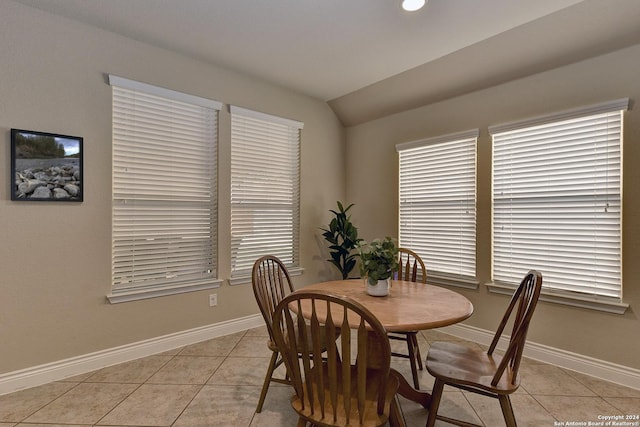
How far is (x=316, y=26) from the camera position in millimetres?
2562

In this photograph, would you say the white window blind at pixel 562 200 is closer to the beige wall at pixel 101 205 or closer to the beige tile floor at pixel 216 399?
the beige wall at pixel 101 205

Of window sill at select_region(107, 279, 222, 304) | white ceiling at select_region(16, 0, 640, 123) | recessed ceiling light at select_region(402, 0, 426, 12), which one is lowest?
window sill at select_region(107, 279, 222, 304)

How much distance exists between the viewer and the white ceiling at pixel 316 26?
2291 mm

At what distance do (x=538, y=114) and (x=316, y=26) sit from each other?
6.71 ft

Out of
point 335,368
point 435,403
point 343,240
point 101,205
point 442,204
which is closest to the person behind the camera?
point 335,368

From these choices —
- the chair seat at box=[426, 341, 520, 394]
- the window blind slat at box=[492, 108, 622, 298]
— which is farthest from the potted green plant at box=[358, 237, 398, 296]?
the window blind slat at box=[492, 108, 622, 298]

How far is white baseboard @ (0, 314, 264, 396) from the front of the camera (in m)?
2.26

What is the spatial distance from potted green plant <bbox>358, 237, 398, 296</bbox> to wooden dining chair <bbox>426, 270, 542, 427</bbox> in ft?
1.57

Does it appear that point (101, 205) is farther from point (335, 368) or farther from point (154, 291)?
point (335, 368)

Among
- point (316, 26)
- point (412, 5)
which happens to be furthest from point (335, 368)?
point (316, 26)

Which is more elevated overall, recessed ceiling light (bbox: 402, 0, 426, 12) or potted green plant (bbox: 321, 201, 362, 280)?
recessed ceiling light (bbox: 402, 0, 426, 12)

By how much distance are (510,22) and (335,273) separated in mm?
3231

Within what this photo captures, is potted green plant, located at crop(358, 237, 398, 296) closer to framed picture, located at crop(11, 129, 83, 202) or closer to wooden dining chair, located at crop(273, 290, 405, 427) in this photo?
wooden dining chair, located at crop(273, 290, 405, 427)

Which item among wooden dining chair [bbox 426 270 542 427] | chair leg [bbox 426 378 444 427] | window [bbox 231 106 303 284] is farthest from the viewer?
window [bbox 231 106 303 284]
